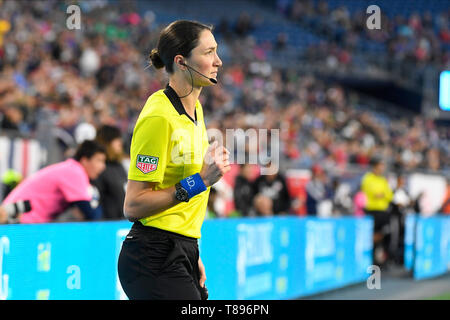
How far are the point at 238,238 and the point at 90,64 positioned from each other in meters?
8.93

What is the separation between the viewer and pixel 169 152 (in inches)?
124

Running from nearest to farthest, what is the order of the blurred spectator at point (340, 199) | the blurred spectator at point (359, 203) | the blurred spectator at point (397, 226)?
the blurred spectator at point (340, 199) < the blurred spectator at point (397, 226) < the blurred spectator at point (359, 203)

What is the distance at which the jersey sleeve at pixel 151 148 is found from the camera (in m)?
3.07

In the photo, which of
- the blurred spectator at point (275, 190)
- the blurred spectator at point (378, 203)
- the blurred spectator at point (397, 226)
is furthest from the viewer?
the blurred spectator at point (397, 226)

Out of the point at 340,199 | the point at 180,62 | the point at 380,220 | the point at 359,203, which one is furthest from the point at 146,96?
the point at 180,62

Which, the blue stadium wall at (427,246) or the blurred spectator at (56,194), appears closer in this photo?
the blurred spectator at (56,194)

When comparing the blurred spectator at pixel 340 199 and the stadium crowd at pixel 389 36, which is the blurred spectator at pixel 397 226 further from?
the stadium crowd at pixel 389 36

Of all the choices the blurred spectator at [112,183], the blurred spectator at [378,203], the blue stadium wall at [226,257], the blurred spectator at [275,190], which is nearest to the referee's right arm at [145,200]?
the blue stadium wall at [226,257]

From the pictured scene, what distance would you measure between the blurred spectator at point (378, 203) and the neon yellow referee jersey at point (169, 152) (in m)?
10.4

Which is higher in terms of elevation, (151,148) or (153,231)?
(151,148)

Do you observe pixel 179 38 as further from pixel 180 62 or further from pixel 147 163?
pixel 147 163

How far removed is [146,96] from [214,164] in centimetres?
1308

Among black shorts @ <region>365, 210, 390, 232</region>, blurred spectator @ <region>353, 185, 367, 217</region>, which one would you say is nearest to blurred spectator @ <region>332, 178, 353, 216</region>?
blurred spectator @ <region>353, 185, 367, 217</region>

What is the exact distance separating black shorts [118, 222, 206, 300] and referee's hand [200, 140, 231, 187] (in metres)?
0.28
